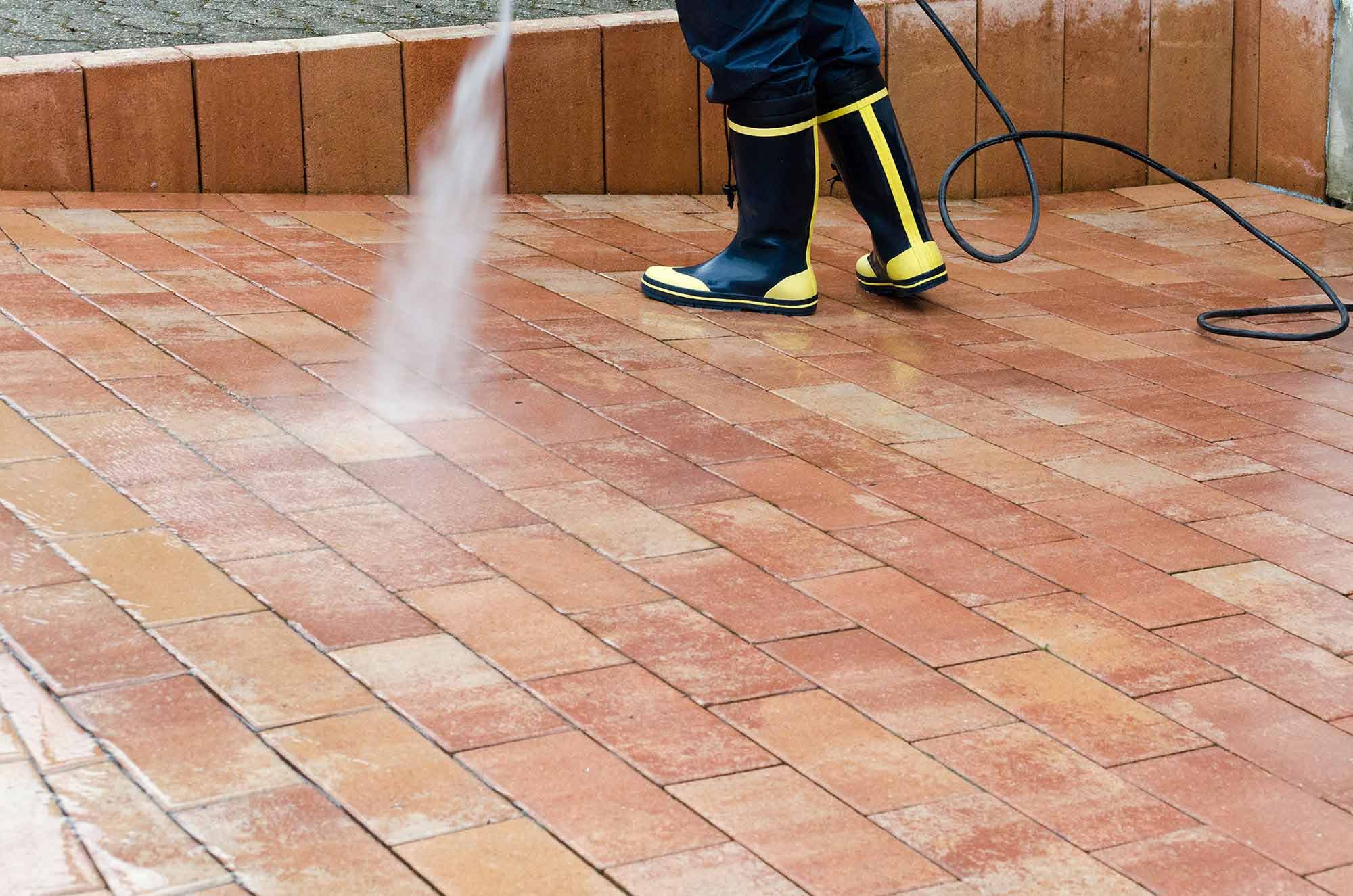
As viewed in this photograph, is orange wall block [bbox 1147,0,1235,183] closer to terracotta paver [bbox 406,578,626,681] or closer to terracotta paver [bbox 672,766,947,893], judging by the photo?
terracotta paver [bbox 406,578,626,681]

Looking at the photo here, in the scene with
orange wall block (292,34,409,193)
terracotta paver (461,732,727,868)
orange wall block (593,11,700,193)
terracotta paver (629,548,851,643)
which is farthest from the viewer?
orange wall block (593,11,700,193)

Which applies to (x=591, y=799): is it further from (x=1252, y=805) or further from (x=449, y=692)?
(x=1252, y=805)

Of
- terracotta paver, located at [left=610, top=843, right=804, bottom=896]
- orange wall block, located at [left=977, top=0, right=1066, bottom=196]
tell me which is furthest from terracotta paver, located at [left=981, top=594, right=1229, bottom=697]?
orange wall block, located at [left=977, top=0, right=1066, bottom=196]

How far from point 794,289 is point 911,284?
29 centimetres

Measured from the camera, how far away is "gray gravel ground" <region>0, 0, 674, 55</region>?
15.3 feet

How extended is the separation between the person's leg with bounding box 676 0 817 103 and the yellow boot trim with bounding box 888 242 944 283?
0.45 meters

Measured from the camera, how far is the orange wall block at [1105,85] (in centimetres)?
521

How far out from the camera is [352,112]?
4.62 meters

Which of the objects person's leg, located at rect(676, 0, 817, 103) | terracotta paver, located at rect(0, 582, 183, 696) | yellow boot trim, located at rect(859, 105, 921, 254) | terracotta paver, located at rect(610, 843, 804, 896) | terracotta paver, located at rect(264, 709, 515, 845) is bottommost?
terracotta paver, located at rect(610, 843, 804, 896)

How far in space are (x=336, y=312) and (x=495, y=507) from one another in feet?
3.59

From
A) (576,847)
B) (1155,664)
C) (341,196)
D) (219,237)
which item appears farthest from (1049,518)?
(341,196)

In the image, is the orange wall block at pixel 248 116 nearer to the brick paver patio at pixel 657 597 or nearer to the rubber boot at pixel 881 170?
the brick paver patio at pixel 657 597

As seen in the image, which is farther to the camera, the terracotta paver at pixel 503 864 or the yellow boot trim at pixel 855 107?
the yellow boot trim at pixel 855 107

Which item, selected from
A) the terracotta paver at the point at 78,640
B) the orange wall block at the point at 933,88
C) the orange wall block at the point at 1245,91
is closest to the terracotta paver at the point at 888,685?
the terracotta paver at the point at 78,640
